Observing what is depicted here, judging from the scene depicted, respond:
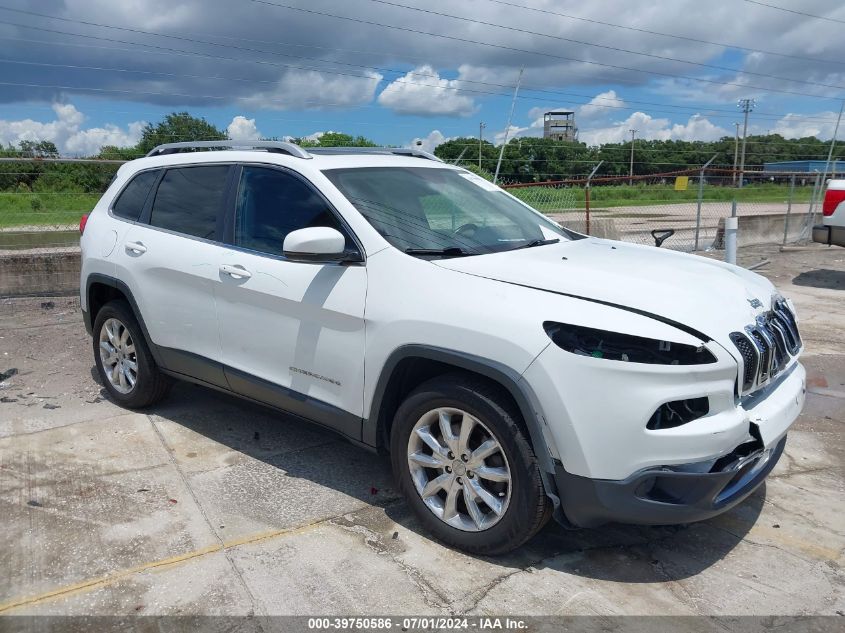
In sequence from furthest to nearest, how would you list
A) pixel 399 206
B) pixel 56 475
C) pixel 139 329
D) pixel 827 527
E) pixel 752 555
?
pixel 139 329 < pixel 56 475 < pixel 399 206 < pixel 827 527 < pixel 752 555

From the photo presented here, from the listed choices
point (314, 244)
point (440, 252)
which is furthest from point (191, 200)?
point (440, 252)

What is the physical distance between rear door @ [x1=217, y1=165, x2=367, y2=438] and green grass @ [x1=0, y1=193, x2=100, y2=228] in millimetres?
6388

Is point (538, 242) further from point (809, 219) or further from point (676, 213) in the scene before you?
point (676, 213)

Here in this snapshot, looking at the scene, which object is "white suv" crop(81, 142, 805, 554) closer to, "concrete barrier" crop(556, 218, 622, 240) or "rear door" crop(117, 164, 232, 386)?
"rear door" crop(117, 164, 232, 386)

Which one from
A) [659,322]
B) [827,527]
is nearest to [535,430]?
[659,322]

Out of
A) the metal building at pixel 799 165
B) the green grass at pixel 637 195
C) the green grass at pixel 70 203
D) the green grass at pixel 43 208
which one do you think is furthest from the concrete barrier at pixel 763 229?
the metal building at pixel 799 165

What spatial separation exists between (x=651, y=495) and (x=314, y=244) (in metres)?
1.87

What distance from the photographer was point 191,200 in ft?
15.0

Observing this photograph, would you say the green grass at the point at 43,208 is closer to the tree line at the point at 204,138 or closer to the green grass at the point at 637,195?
the tree line at the point at 204,138

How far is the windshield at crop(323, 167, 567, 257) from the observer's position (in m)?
3.64

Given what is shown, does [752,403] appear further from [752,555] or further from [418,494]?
[418,494]

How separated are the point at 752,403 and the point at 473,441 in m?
1.22

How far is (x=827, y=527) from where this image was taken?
360 cm

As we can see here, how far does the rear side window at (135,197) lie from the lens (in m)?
4.97
